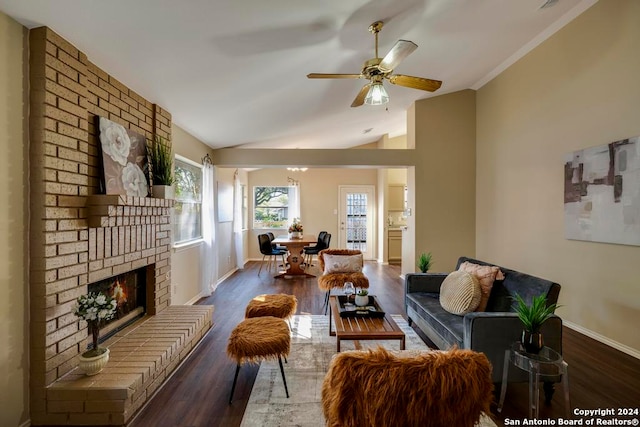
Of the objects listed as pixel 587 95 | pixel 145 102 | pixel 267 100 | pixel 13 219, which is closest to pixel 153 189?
pixel 145 102

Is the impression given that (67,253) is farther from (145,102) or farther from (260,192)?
(260,192)

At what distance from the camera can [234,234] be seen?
22.1 feet

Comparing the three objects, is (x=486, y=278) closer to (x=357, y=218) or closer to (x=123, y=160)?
(x=123, y=160)

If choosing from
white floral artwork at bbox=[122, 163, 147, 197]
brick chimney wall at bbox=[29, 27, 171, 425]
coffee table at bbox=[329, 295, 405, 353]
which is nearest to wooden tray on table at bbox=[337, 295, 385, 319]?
coffee table at bbox=[329, 295, 405, 353]

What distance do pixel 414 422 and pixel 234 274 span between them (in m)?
5.57

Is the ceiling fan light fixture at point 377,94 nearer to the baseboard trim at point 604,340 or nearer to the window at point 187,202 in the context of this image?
the window at point 187,202

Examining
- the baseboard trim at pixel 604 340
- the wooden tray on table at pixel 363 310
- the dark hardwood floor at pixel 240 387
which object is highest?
the wooden tray on table at pixel 363 310

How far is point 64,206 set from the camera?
197cm

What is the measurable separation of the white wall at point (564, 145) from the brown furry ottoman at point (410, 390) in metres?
2.76

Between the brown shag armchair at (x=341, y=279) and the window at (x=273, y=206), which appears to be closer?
the brown shag armchair at (x=341, y=279)

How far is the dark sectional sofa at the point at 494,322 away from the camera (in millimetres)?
2037

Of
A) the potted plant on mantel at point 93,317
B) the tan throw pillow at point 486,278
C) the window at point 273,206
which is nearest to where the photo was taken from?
the potted plant on mantel at point 93,317

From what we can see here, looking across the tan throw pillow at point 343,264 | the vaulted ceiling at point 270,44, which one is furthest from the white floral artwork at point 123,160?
the tan throw pillow at point 343,264

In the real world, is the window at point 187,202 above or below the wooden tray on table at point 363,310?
above
